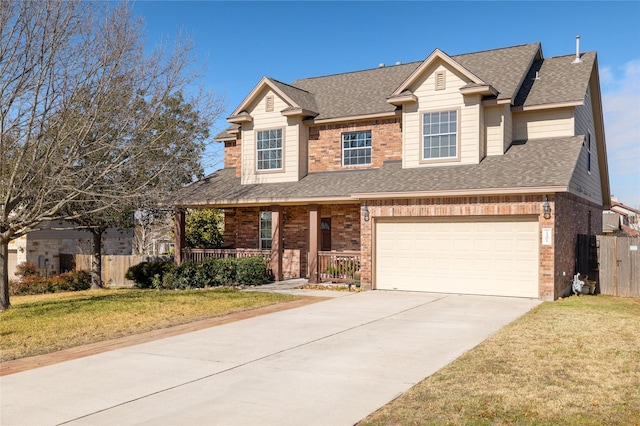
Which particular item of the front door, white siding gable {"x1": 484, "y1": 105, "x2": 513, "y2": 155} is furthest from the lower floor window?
white siding gable {"x1": 484, "y1": 105, "x2": 513, "y2": 155}

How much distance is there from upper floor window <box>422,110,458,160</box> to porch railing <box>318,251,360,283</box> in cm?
441

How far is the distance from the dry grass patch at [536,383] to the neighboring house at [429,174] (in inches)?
209

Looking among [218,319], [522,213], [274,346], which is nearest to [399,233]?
[522,213]

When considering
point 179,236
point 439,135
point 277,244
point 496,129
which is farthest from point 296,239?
point 496,129

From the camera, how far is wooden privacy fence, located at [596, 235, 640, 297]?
17.5m

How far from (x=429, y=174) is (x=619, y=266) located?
6.82 meters

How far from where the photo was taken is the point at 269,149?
22.2 m

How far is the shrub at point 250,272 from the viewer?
65.4 ft

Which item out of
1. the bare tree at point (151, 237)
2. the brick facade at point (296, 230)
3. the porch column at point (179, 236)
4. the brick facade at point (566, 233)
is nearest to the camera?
the brick facade at point (566, 233)

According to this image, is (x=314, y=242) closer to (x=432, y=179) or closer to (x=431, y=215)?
(x=431, y=215)

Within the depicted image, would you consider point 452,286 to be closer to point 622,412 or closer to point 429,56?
point 429,56

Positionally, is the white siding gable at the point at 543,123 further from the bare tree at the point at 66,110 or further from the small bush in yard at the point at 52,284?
the small bush in yard at the point at 52,284

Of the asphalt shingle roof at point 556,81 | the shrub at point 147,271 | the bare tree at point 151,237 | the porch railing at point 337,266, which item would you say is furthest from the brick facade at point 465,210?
the bare tree at point 151,237

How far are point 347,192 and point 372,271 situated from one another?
110 inches
